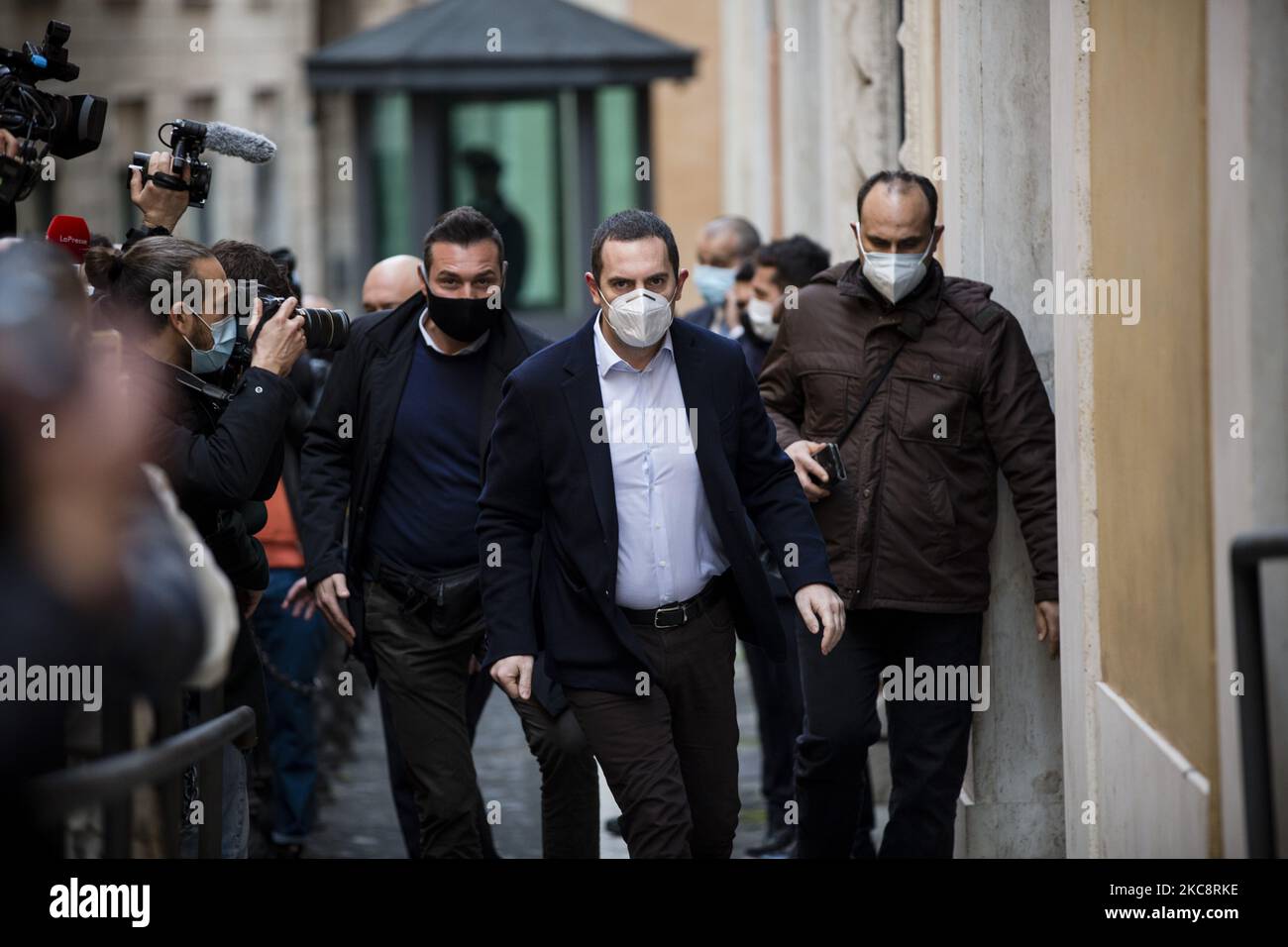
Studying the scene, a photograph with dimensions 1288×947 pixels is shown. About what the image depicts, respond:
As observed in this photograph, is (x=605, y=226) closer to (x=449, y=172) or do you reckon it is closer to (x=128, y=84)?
(x=449, y=172)

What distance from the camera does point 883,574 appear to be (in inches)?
240

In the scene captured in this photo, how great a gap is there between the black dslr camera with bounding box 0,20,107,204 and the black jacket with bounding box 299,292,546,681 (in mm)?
1115

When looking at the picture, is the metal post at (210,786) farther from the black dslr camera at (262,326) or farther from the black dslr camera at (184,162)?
the black dslr camera at (184,162)

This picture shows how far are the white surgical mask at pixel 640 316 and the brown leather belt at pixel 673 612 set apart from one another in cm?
67

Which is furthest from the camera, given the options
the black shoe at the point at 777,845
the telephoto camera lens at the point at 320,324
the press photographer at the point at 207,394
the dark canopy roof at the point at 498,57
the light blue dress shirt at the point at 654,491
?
the dark canopy roof at the point at 498,57

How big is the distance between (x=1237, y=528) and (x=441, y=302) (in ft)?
9.43

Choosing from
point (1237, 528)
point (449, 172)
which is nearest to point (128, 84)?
point (449, 172)

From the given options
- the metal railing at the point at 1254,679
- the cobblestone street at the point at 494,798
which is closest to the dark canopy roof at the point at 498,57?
the cobblestone street at the point at 494,798

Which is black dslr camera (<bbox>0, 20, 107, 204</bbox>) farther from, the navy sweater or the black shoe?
the black shoe

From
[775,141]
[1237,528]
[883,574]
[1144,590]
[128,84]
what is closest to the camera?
[1237,528]

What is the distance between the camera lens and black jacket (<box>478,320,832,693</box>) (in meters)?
5.29

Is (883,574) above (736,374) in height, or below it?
below

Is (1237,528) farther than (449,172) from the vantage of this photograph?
No

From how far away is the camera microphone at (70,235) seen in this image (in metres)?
5.38
